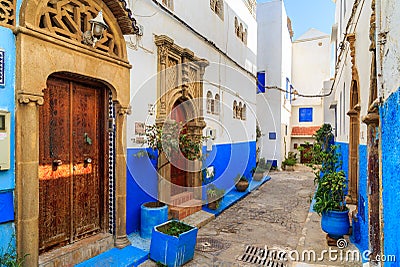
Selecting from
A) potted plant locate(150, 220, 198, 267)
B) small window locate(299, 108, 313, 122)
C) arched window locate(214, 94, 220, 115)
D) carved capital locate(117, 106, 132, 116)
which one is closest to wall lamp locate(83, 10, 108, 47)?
carved capital locate(117, 106, 132, 116)

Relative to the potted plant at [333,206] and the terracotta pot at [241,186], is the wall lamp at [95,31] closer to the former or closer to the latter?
the potted plant at [333,206]

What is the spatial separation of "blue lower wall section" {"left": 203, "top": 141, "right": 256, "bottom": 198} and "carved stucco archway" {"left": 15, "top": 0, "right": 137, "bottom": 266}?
4025 mm

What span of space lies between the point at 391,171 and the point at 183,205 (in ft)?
15.3

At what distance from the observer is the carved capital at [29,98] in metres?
3.21

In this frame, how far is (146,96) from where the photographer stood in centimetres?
546

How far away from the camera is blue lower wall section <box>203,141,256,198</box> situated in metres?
8.64

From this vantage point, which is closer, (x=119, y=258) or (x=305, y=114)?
(x=119, y=258)

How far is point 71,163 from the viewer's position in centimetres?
419

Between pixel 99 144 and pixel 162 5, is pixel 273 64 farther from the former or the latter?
pixel 99 144

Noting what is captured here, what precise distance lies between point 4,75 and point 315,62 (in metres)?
21.5

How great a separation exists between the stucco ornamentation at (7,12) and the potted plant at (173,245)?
Result: 3.38 metres

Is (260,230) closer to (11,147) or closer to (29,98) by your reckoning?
(11,147)

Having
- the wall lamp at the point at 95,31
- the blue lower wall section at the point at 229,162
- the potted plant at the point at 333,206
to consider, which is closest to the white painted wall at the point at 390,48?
the potted plant at the point at 333,206

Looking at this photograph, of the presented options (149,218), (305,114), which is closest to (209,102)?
(149,218)
